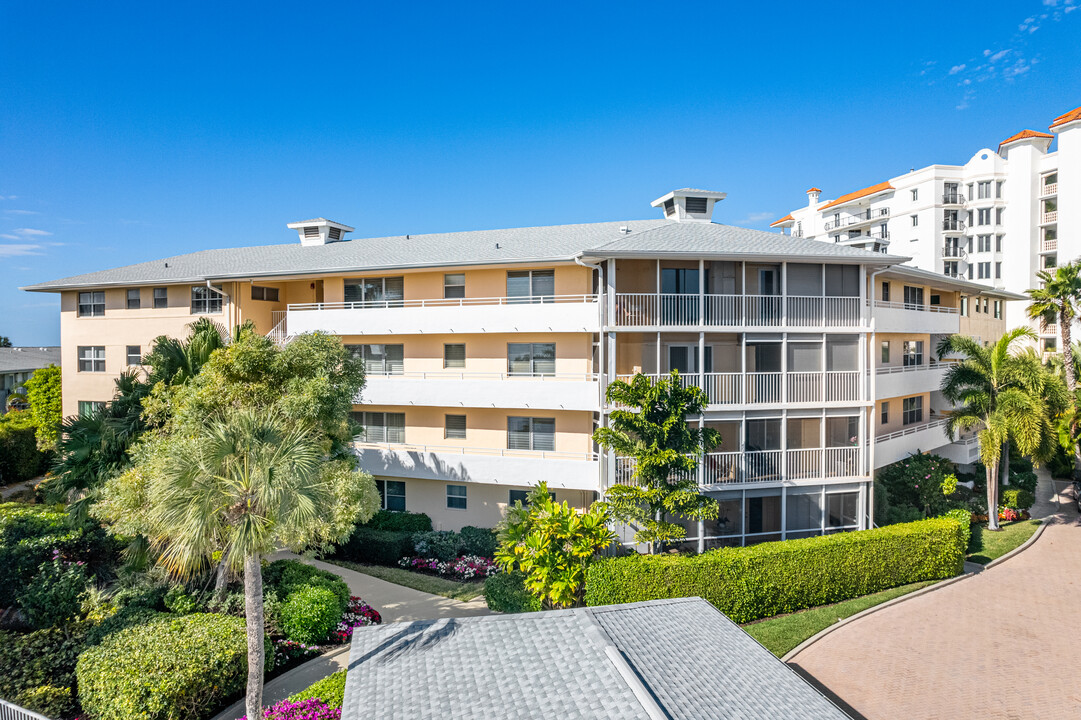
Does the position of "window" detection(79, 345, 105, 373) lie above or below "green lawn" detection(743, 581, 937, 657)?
above

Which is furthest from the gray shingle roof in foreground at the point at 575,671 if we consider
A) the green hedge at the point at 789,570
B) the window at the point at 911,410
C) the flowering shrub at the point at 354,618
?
the window at the point at 911,410

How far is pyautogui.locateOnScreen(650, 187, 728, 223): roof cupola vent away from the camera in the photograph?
24.5 metres

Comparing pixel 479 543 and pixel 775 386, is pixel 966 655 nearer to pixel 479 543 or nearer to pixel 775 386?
pixel 775 386

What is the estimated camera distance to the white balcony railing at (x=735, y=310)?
19.1 m

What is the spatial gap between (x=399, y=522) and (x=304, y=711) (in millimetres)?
11750

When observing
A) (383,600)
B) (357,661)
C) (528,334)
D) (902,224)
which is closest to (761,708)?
(357,661)

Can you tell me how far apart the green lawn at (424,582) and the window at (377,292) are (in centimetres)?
970

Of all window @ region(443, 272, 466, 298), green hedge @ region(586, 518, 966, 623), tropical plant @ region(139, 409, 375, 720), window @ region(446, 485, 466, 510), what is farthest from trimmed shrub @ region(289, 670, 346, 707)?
window @ region(443, 272, 466, 298)

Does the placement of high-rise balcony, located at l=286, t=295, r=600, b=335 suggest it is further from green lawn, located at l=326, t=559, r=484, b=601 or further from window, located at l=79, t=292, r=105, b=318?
window, located at l=79, t=292, r=105, b=318

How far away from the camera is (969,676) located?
1264 cm

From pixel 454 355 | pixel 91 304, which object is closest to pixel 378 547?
pixel 454 355

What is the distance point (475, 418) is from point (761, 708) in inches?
612

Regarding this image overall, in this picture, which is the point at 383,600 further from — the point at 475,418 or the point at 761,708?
the point at 761,708

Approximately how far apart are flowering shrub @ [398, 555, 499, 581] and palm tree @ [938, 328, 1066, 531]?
18.2 meters
